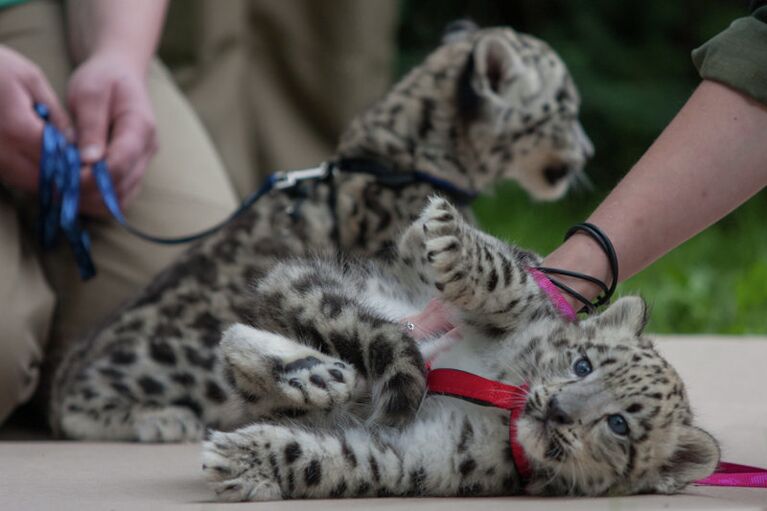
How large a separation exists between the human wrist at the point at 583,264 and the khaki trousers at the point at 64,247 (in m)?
2.01

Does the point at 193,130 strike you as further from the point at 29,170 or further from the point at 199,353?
the point at 199,353

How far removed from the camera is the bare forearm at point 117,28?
14.4 feet

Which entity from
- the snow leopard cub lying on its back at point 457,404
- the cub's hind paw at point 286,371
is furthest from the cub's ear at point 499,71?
the cub's hind paw at point 286,371

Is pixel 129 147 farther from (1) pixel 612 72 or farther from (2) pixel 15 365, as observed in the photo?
(1) pixel 612 72

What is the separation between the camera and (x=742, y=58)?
278 cm

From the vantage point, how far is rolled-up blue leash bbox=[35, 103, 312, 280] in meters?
3.94

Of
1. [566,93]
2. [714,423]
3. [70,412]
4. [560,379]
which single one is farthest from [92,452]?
[566,93]

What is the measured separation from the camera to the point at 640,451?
8.23ft

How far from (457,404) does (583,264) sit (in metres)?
0.46

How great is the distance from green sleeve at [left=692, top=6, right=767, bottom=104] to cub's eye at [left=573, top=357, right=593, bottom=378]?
2.41 ft

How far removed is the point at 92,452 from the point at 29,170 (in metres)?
1.13

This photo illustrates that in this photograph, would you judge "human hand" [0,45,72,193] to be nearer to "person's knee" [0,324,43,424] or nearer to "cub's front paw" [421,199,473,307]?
"person's knee" [0,324,43,424]

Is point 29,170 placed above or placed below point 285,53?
above

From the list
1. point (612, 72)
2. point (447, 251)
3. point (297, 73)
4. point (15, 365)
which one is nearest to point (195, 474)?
point (447, 251)
